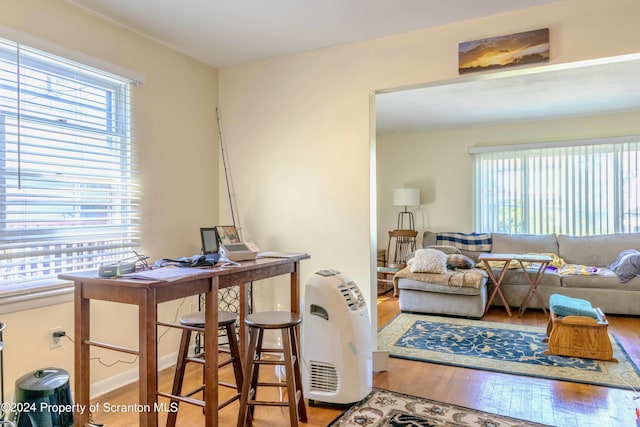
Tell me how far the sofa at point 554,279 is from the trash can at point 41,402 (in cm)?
354

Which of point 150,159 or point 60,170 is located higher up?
point 150,159

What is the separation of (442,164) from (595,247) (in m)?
2.24

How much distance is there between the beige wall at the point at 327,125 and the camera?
2.61 metres

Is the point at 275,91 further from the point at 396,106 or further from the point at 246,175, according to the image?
the point at 396,106

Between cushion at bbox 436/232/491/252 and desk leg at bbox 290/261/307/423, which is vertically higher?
cushion at bbox 436/232/491/252

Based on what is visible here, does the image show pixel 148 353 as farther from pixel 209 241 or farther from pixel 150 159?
pixel 150 159

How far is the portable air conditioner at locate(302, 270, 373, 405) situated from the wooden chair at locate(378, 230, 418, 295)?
136 inches

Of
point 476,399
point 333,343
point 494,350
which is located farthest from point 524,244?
point 333,343

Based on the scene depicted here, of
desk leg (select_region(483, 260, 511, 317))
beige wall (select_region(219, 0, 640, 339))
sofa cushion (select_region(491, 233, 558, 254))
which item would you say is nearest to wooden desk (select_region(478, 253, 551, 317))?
desk leg (select_region(483, 260, 511, 317))

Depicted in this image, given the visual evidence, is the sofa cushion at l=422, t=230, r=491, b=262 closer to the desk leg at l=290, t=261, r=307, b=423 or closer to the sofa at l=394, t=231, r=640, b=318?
the sofa at l=394, t=231, r=640, b=318

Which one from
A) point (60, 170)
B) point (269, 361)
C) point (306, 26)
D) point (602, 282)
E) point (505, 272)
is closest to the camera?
point (269, 361)

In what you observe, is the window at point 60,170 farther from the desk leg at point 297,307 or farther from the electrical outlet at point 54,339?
the desk leg at point 297,307

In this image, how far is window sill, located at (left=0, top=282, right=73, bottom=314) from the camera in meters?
2.05

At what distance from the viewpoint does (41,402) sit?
1.75 m
